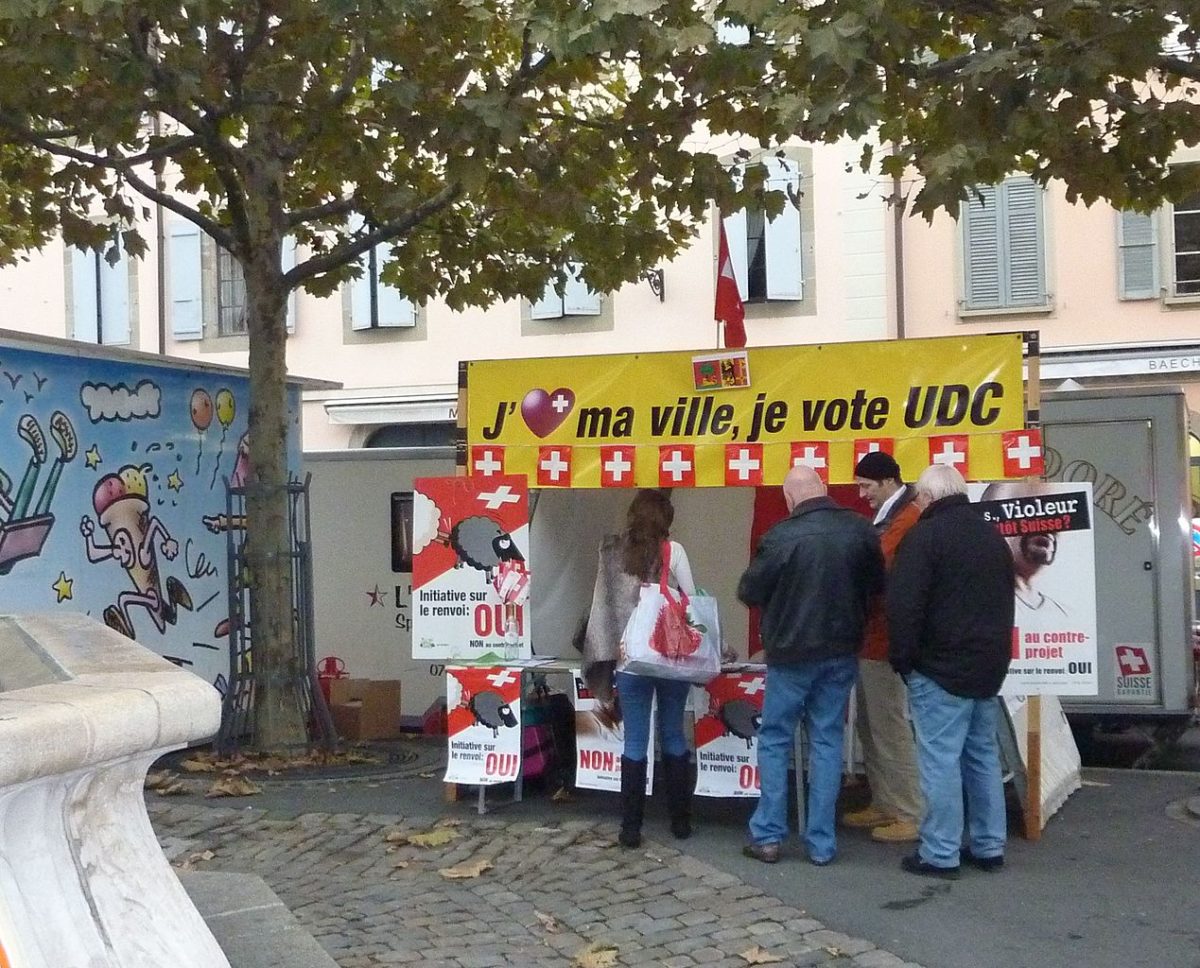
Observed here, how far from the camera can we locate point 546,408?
834 cm

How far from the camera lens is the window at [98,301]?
942 inches

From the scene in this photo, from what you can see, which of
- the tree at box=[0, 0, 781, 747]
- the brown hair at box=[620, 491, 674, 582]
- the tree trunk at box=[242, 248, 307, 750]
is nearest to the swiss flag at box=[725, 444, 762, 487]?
the brown hair at box=[620, 491, 674, 582]

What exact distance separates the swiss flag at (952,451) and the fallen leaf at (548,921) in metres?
2.91

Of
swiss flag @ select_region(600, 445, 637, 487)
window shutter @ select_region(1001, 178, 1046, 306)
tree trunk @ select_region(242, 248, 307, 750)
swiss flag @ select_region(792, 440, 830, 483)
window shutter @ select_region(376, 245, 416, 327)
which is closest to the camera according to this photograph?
swiss flag @ select_region(792, 440, 830, 483)

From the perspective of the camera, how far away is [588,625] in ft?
25.0

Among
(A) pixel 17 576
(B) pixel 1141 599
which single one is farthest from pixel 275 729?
(B) pixel 1141 599

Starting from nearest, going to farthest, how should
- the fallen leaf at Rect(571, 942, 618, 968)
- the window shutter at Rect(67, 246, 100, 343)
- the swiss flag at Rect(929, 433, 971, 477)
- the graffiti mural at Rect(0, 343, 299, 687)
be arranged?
the fallen leaf at Rect(571, 942, 618, 968) < the swiss flag at Rect(929, 433, 971, 477) < the graffiti mural at Rect(0, 343, 299, 687) < the window shutter at Rect(67, 246, 100, 343)

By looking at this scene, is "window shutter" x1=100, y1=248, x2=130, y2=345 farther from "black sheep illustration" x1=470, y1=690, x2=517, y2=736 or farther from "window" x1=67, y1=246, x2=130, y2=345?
"black sheep illustration" x1=470, y1=690, x2=517, y2=736

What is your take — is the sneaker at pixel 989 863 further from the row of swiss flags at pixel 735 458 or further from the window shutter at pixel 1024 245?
the window shutter at pixel 1024 245

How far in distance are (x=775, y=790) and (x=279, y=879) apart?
2.22 meters

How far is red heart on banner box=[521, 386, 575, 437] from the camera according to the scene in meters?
8.30

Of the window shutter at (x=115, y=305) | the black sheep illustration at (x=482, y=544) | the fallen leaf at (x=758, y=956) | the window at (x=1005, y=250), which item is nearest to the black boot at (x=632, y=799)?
the black sheep illustration at (x=482, y=544)

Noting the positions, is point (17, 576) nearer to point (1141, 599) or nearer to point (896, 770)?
point (896, 770)

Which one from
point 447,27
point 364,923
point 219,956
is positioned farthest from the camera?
point 447,27
